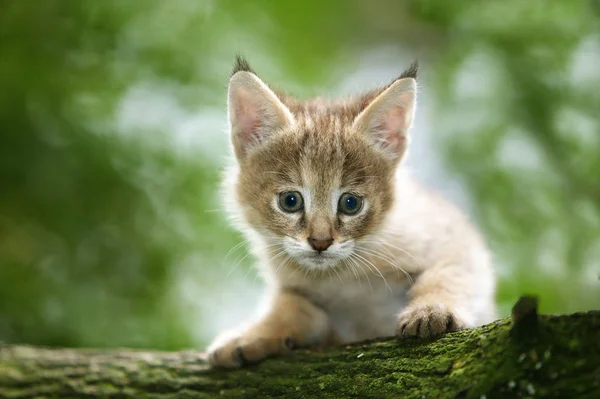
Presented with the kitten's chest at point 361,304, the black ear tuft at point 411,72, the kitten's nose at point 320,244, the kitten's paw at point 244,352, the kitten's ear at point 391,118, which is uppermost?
the black ear tuft at point 411,72

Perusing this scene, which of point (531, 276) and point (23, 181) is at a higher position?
point (23, 181)

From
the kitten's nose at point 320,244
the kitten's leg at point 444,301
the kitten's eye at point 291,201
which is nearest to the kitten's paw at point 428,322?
the kitten's leg at point 444,301

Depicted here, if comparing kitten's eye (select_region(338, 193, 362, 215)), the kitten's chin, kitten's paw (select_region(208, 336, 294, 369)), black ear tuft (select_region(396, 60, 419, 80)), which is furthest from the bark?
black ear tuft (select_region(396, 60, 419, 80))

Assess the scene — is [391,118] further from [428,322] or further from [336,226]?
[428,322]

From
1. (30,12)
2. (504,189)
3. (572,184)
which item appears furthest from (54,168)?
(572,184)

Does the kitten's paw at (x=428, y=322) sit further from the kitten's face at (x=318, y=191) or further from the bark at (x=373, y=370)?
the kitten's face at (x=318, y=191)

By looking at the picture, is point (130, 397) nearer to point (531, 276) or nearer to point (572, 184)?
point (531, 276)
